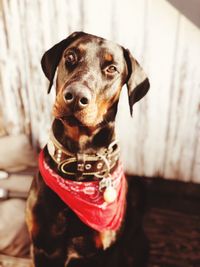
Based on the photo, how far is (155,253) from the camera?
1.88m

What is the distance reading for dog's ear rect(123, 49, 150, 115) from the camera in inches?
54.0

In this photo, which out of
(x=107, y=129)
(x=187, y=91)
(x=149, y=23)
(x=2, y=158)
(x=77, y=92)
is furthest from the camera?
(x=2, y=158)

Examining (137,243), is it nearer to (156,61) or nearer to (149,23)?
(156,61)

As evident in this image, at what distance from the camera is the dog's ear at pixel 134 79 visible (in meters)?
1.37

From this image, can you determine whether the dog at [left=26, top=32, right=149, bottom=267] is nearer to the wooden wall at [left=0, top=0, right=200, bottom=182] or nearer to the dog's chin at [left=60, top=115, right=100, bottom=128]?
the dog's chin at [left=60, top=115, right=100, bottom=128]

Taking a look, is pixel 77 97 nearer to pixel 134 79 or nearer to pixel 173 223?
pixel 134 79

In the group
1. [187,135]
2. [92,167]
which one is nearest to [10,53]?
[92,167]

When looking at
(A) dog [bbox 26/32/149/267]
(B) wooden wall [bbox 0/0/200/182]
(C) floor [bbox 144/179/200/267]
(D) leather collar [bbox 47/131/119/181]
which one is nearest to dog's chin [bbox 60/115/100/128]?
(A) dog [bbox 26/32/149/267]

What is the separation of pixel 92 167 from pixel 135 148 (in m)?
0.65

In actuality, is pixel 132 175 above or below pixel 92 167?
below

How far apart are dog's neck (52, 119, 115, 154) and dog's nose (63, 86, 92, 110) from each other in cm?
15

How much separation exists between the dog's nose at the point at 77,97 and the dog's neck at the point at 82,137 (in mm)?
153

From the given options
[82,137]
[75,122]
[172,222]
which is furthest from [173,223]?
[75,122]

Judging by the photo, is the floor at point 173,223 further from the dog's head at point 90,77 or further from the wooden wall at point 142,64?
the dog's head at point 90,77
